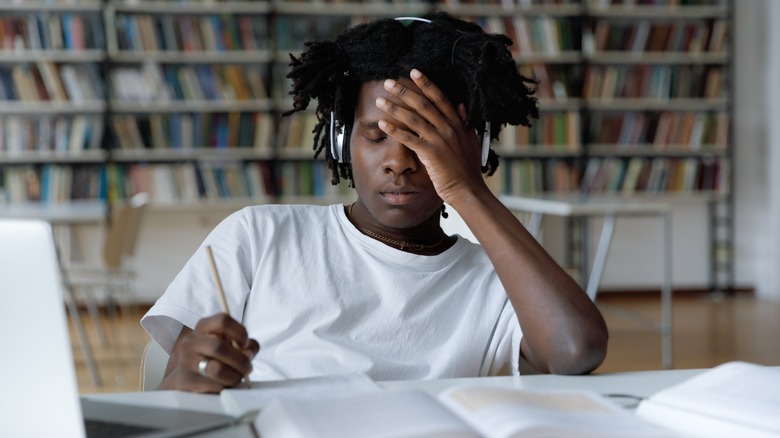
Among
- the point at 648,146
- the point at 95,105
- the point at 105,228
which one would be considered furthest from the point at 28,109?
the point at 648,146

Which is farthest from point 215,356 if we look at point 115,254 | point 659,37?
point 659,37

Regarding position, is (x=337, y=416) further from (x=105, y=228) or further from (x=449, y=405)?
(x=105, y=228)

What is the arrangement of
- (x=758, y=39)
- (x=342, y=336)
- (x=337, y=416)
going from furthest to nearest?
(x=758, y=39) < (x=342, y=336) < (x=337, y=416)

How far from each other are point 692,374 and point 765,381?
0.59 ft

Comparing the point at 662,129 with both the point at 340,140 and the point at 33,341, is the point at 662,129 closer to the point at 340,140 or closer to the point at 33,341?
the point at 340,140

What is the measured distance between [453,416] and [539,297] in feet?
1.42

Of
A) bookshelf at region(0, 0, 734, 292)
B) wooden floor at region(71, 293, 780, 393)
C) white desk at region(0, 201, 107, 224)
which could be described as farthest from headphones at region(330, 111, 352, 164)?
bookshelf at region(0, 0, 734, 292)

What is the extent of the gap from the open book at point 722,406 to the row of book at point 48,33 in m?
4.91

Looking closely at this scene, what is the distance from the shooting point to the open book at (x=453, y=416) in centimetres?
72

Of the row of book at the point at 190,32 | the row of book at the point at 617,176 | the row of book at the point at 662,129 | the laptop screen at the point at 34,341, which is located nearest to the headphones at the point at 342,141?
the laptop screen at the point at 34,341

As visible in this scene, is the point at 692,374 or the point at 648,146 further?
the point at 648,146

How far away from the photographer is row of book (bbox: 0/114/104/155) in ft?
17.2

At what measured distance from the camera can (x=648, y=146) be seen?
5855 mm

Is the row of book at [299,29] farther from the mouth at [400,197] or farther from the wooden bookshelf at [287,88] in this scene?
the mouth at [400,197]
